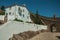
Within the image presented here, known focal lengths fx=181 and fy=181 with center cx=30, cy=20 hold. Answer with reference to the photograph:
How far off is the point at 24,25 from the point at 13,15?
11.3 meters

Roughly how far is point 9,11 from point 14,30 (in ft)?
46.6

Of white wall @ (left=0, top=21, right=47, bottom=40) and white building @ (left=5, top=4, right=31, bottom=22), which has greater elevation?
white building @ (left=5, top=4, right=31, bottom=22)

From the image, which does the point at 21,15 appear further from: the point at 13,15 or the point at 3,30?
the point at 3,30

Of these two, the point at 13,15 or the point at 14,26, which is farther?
the point at 13,15

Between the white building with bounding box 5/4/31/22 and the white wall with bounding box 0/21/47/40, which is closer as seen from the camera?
the white wall with bounding box 0/21/47/40

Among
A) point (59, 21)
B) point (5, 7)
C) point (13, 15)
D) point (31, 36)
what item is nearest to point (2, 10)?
point (5, 7)

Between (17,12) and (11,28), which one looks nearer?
(11,28)

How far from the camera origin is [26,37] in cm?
2220

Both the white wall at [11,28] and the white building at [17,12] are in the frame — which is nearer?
the white wall at [11,28]

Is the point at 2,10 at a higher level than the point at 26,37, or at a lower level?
higher

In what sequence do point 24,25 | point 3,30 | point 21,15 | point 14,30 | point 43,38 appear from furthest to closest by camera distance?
1. point 21,15
2. point 24,25
3. point 14,30
4. point 3,30
5. point 43,38

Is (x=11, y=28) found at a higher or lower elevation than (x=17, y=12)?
lower

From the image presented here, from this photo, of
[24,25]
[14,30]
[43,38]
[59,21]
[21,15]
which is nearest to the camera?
[43,38]

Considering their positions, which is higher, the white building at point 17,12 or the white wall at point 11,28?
the white building at point 17,12
